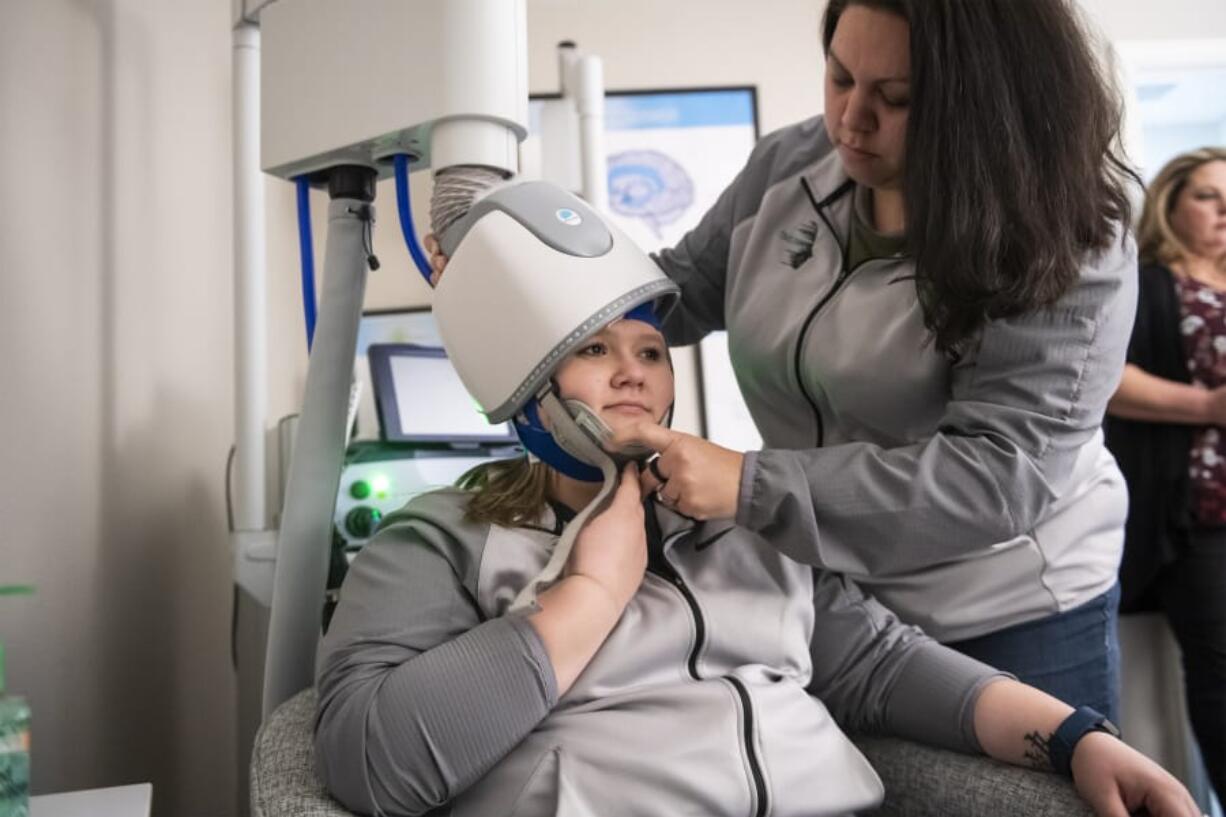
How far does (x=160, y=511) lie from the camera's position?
1.60 metres

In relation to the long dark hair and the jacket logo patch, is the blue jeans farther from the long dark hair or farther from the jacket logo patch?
the jacket logo patch

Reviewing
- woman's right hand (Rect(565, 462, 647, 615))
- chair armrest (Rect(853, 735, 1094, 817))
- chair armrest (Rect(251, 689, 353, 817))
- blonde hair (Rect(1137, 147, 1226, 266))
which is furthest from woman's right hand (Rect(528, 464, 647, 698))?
blonde hair (Rect(1137, 147, 1226, 266))

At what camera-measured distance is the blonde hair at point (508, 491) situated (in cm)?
102

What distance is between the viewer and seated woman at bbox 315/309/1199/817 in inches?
32.9

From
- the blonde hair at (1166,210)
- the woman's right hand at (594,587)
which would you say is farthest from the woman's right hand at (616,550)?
the blonde hair at (1166,210)

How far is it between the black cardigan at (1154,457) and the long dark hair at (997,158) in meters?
1.24

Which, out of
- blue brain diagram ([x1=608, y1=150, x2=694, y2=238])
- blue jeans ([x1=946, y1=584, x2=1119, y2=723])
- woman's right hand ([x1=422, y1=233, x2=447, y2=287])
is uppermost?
blue brain diagram ([x1=608, y1=150, x2=694, y2=238])

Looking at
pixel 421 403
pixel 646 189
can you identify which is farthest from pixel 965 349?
pixel 646 189

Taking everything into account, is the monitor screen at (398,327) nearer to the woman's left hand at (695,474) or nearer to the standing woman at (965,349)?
the standing woman at (965,349)

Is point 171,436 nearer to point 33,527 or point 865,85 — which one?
point 33,527

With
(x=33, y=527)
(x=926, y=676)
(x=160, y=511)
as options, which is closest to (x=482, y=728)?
(x=926, y=676)

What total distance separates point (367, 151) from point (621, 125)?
185 cm

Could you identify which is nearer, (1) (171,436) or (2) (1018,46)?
(2) (1018,46)

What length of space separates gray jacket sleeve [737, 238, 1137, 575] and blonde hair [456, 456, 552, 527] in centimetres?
23
